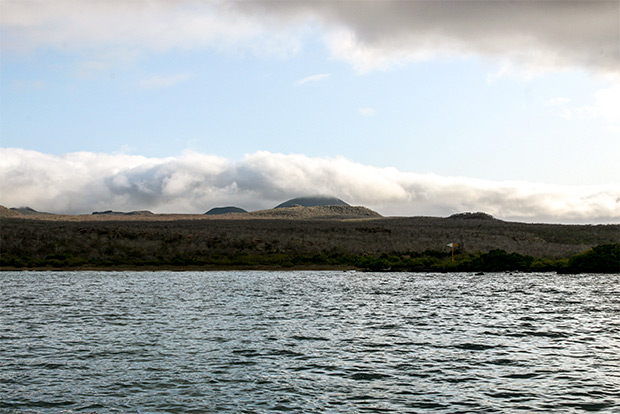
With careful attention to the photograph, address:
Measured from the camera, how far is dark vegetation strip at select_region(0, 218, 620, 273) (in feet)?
265

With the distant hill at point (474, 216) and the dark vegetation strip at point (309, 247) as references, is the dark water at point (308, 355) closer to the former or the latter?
the dark vegetation strip at point (309, 247)

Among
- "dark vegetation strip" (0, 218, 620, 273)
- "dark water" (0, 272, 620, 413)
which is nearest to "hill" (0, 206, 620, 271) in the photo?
"dark vegetation strip" (0, 218, 620, 273)

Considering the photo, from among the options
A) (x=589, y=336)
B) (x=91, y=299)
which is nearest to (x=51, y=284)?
(x=91, y=299)

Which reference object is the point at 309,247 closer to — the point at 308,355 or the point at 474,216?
the point at 308,355

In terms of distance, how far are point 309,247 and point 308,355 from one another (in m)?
81.6

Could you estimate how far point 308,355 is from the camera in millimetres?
21062

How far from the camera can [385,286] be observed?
177 ft

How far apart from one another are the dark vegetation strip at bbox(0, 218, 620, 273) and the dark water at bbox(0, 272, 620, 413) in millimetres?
41657

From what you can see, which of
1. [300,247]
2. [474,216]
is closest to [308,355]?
[300,247]

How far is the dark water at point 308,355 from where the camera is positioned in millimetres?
15298

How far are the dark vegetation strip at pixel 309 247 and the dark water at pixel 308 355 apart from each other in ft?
137

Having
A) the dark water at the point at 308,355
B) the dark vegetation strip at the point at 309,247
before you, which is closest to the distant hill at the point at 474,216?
the dark vegetation strip at the point at 309,247

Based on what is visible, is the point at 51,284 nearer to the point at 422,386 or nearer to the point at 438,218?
the point at 422,386

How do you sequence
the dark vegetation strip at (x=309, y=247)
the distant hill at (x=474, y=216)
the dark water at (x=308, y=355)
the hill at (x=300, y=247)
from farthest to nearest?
1. the distant hill at (x=474, y=216)
2. the hill at (x=300, y=247)
3. the dark vegetation strip at (x=309, y=247)
4. the dark water at (x=308, y=355)
